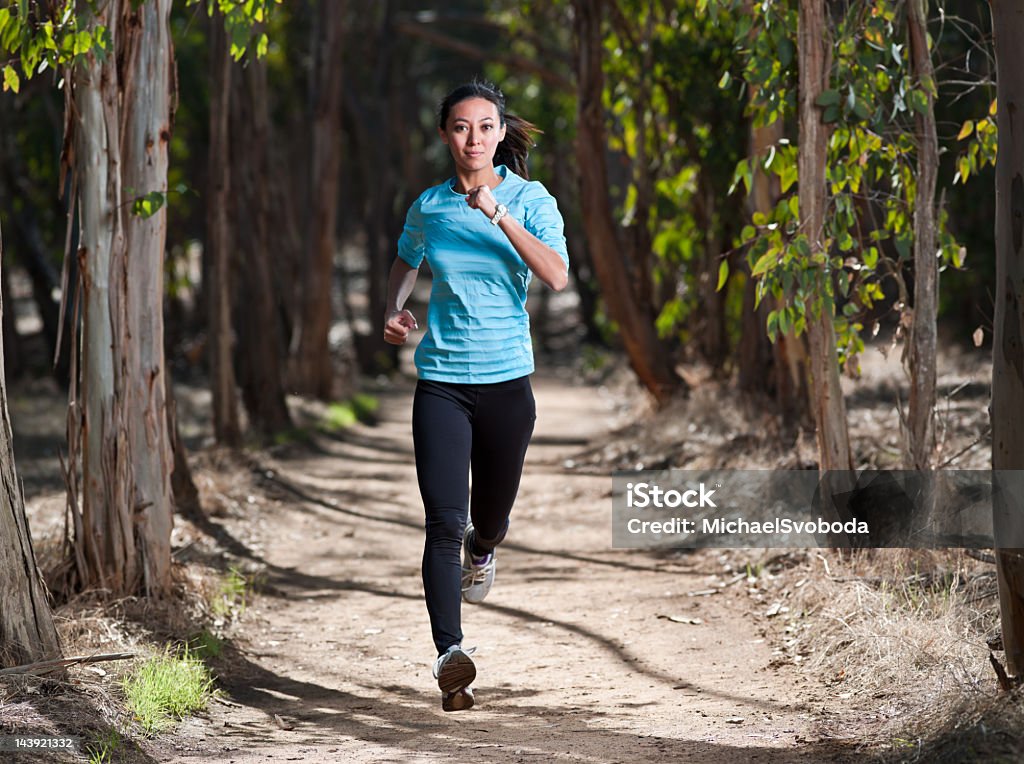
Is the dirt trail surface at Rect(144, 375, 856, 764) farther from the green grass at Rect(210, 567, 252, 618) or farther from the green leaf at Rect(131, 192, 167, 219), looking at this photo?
the green leaf at Rect(131, 192, 167, 219)

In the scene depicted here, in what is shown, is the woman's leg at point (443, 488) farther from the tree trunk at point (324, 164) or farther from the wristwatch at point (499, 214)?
the tree trunk at point (324, 164)

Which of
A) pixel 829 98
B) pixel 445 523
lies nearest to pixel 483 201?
pixel 445 523

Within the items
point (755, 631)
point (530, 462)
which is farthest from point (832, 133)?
point (530, 462)

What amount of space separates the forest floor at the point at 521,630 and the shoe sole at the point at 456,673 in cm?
23

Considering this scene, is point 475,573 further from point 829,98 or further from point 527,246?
point 829,98

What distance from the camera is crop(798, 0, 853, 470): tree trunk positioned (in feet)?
20.4

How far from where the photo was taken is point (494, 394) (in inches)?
183

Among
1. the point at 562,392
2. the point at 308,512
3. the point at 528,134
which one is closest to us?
the point at 528,134

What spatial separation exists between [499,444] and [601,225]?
25.4 ft

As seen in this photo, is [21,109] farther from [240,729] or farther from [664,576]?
[240,729]

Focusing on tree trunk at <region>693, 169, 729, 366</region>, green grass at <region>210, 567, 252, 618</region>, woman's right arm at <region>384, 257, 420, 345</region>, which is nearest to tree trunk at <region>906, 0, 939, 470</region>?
woman's right arm at <region>384, 257, 420, 345</region>

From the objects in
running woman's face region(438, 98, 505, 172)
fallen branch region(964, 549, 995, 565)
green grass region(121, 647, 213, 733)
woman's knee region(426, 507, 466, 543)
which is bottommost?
green grass region(121, 647, 213, 733)

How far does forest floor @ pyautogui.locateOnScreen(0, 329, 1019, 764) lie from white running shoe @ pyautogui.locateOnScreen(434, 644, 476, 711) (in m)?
0.17

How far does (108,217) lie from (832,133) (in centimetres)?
364
